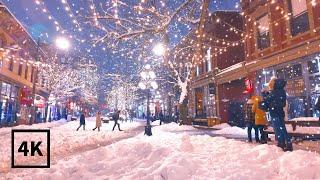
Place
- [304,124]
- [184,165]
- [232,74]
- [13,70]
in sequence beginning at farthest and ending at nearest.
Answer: [13,70]
[232,74]
[304,124]
[184,165]

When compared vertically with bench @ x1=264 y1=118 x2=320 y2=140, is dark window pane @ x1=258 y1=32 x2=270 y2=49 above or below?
above

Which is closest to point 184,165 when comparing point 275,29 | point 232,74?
point 275,29

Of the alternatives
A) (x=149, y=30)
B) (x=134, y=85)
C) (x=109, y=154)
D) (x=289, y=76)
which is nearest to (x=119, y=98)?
(x=134, y=85)

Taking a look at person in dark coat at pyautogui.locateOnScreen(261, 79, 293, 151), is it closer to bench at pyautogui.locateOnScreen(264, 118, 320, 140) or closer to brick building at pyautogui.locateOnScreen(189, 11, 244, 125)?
bench at pyautogui.locateOnScreen(264, 118, 320, 140)

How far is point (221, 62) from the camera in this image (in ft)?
86.0

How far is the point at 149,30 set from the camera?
2078cm

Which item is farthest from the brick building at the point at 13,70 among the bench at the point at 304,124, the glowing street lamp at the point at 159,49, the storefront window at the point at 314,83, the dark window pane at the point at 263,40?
the storefront window at the point at 314,83

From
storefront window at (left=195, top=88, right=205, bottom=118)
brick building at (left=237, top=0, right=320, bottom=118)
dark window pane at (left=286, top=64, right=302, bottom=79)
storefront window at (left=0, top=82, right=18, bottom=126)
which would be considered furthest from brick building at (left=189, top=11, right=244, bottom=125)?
storefront window at (left=0, top=82, right=18, bottom=126)

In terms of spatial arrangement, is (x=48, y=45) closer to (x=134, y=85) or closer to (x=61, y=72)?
(x=61, y=72)

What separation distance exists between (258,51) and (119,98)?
60.6 metres

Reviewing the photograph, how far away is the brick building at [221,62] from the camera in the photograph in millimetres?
25578

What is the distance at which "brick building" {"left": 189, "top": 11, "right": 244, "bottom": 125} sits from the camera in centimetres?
2558

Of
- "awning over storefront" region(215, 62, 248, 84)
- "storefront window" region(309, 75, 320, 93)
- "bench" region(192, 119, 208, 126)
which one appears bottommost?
"bench" region(192, 119, 208, 126)

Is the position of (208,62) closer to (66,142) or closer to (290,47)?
(290,47)
